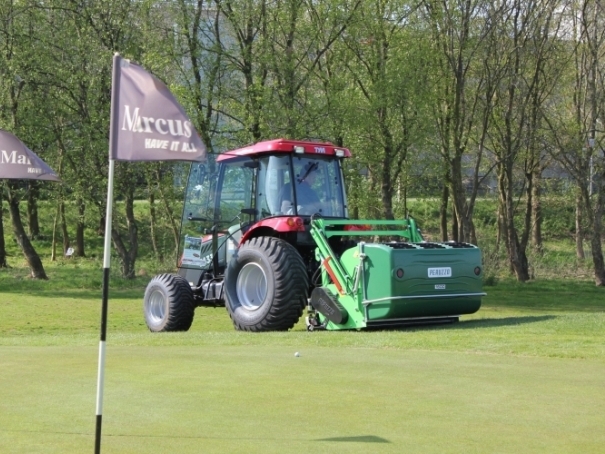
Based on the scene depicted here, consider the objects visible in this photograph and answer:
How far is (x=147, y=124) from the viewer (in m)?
6.68

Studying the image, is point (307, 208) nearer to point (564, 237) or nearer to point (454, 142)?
point (454, 142)

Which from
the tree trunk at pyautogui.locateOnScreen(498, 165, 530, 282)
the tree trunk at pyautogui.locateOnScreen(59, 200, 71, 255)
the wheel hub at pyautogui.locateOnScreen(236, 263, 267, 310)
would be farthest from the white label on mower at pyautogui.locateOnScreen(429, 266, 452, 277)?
the tree trunk at pyautogui.locateOnScreen(59, 200, 71, 255)

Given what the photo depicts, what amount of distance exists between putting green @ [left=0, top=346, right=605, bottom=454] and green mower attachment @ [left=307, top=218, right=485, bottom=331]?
2.85m

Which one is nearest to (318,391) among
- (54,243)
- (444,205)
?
(444,205)

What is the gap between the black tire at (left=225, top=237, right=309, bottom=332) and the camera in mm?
15422

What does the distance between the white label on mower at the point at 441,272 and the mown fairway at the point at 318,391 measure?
0.81 m

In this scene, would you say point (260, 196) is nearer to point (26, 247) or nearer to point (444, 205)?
point (26, 247)

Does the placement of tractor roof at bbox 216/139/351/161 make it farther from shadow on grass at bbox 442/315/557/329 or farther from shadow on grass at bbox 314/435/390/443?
shadow on grass at bbox 314/435/390/443

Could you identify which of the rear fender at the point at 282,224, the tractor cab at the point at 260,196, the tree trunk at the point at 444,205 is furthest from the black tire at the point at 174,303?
the tree trunk at the point at 444,205

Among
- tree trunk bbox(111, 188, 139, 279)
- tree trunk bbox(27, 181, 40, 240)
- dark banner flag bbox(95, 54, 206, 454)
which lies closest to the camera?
dark banner flag bbox(95, 54, 206, 454)

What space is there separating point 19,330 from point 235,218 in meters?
5.42

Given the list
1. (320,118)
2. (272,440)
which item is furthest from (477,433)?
(320,118)

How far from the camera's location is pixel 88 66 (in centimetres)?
3139

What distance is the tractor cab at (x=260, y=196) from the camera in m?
16.5
